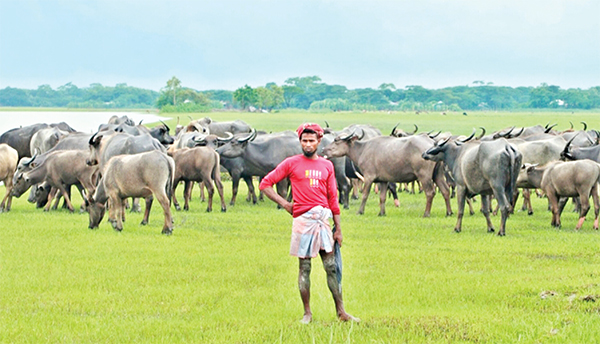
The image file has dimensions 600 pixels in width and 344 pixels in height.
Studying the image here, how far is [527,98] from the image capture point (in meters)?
187

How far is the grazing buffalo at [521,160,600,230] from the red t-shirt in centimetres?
831

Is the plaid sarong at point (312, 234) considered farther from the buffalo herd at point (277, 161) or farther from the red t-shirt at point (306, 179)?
the buffalo herd at point (277, 161)

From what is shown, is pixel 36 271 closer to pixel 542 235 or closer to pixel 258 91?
pixel 542 235

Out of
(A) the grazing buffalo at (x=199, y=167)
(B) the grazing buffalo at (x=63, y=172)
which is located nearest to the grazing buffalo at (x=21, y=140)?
(B) the grazing buffalo at (x=63, y=172)

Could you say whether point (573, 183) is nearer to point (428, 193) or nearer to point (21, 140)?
point (428, 193)

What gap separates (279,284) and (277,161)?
10.4 m

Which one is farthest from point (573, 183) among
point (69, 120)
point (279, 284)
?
point (69, 120)

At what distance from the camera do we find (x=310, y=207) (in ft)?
24.9

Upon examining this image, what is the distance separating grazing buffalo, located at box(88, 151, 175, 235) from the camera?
1395 centimetres

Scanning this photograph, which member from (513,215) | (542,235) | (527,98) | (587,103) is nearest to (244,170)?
(513,215)

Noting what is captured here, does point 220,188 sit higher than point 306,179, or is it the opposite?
point 306,179

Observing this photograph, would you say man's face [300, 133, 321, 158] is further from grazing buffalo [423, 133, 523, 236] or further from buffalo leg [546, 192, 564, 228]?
buffalo leg [546, 192, 564, 228]

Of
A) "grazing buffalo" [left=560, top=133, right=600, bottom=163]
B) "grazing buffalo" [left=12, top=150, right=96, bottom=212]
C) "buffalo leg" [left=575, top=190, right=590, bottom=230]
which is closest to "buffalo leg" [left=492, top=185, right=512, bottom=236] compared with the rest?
"buffalo leg" [left=575, top=190, right=590, bottom=230]

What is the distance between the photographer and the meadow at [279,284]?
7.57m
